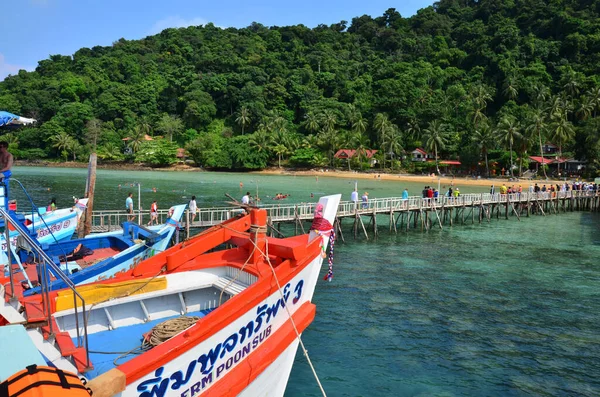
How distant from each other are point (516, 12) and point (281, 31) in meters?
77.8

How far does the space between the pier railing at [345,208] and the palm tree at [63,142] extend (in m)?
74.8

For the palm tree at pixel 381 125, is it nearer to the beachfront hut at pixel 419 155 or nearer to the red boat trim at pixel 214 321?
the beachfront hut at pixel 419 155

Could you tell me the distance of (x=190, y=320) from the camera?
7367 millimetres

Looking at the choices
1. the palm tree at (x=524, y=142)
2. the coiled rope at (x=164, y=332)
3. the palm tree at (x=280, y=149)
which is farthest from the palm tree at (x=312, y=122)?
the coiled rope at (x=164, y=332)

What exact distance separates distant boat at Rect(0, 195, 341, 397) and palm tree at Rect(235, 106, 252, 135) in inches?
3785

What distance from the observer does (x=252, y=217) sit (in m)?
8.23

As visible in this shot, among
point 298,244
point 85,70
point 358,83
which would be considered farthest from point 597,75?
point 85,70

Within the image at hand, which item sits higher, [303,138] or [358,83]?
[358,83]

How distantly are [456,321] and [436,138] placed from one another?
2692 inches

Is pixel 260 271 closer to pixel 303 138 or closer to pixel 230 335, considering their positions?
pixel 230 335

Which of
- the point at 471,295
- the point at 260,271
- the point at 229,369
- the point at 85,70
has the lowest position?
the point at 471,295

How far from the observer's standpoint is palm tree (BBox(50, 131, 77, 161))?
9819cm

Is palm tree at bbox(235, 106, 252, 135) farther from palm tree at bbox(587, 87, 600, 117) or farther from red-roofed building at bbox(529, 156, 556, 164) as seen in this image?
palm tree at bbox(587, 87, 600, 117)

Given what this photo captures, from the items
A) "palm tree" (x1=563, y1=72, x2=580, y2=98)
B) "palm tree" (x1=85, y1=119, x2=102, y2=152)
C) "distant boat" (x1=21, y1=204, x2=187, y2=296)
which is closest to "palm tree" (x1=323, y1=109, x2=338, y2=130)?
"palm tree" (x1=563, y1=72, x2=580, y2=98)
